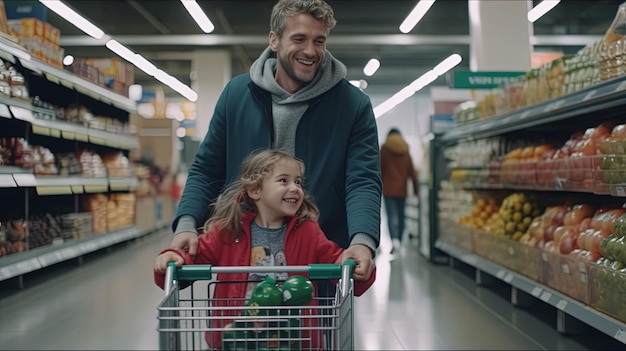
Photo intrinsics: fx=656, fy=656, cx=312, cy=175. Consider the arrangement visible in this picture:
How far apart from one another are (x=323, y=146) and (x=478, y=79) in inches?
203

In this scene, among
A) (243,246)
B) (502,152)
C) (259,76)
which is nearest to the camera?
(243,246)

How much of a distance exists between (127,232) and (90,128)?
1.84 metres

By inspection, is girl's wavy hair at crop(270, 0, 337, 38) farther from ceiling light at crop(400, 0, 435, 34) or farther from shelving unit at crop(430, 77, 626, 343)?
ceiling light at crop(400, 0, 435, 34)

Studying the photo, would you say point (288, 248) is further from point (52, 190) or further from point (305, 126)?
point (52, 190)

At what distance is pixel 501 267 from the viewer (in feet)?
15.7

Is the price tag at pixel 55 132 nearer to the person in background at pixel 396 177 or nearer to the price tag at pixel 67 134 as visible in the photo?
the price tag at pixel 67 134

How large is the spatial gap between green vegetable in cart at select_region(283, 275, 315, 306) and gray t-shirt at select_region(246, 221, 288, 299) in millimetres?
329

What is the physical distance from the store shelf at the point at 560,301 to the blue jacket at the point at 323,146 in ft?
4.86

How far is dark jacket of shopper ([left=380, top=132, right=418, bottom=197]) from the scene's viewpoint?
849 centimetres

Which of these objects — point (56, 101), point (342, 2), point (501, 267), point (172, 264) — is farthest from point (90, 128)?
point (342, 2)

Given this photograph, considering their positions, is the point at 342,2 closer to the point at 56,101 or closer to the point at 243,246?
the point at 56,101

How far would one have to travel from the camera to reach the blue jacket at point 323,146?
2.05 metres

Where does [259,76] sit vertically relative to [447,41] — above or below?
below

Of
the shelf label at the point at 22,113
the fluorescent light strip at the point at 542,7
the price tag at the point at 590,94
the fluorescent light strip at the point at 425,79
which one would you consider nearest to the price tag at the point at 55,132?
the shelf label at the point at 22,113
